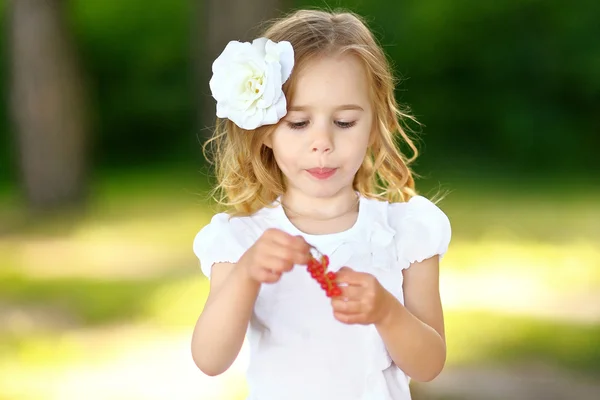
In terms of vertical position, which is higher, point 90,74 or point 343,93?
point 90,74

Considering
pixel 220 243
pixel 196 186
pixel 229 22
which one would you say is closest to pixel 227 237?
pixel 220 243

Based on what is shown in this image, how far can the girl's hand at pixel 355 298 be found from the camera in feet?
6.62

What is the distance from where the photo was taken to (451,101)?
14477mm

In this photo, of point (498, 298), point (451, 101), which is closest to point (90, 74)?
point (451, 101)

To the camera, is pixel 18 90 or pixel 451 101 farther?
pixel 451 101

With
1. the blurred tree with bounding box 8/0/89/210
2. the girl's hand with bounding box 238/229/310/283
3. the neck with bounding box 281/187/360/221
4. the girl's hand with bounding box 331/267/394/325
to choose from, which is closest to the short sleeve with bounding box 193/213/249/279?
the neck with bounding box 281/187/360/221

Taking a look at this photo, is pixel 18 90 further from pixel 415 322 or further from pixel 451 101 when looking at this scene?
pixel 415 322

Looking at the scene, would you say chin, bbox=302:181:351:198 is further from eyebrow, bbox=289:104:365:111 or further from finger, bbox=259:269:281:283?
finger, bbox=259:269:281:283

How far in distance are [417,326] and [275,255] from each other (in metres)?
0.43

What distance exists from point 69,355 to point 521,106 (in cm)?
976

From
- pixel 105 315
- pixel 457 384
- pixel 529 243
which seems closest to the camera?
pixel 457 384

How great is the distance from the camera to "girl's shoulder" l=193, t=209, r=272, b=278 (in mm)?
2365

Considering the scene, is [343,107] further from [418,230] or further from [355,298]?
[355,298]

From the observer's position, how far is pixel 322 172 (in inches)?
91.7
